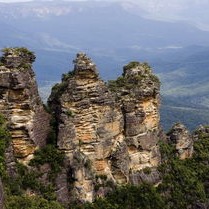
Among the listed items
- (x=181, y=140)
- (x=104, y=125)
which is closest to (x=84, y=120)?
(x=104, y=125)

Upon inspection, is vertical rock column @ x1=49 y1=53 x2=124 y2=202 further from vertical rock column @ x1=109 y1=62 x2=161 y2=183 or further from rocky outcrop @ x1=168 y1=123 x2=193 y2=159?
rocky outcrop @ x1=168 y1=123 x2=193 y2=159

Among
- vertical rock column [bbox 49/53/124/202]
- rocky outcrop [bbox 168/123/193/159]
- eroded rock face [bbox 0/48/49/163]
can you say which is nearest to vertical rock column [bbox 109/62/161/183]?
vertical rock column [bbox 49/53/124/202]

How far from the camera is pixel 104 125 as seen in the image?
39031 millimetres

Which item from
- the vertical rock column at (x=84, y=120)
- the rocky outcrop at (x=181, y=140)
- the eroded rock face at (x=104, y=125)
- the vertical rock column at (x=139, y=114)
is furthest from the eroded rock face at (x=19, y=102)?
the rocky outcrop at (x=181, y=140)

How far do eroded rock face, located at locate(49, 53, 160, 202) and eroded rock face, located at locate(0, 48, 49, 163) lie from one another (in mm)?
2275

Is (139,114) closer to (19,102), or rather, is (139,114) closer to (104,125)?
(104,125)

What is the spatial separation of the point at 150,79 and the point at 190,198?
927cm

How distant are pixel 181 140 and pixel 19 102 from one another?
16786 mm

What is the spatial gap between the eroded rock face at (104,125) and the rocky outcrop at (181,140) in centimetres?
347

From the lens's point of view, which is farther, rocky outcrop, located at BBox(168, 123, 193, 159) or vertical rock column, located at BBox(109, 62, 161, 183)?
rocky outcrop, located at BBox(168, 123, 193, 159)

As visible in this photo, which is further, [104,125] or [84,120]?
Result: [104,125]

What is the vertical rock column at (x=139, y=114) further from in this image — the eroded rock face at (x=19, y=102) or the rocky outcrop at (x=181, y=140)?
the eroded rock face at (x=19, y=102)

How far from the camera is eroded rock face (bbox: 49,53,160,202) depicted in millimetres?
37562

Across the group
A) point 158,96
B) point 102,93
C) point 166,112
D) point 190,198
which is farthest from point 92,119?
point 166,112
